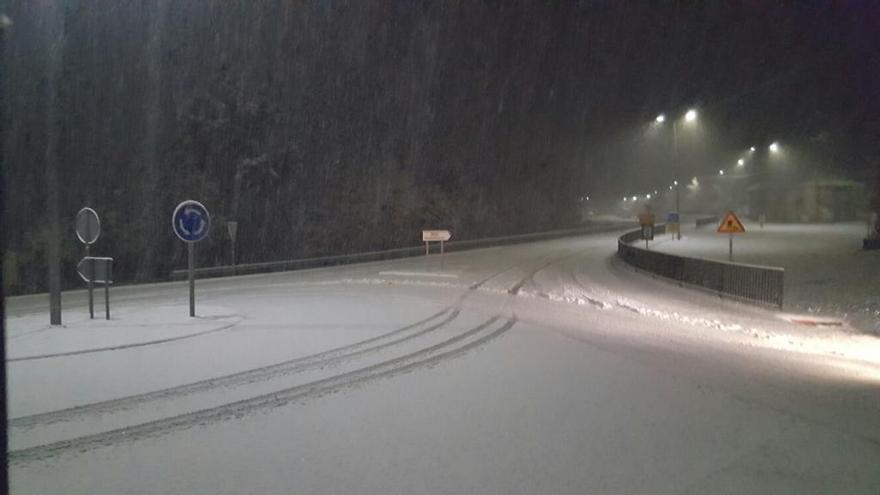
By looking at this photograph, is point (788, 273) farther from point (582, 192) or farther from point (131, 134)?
point (582, 192)

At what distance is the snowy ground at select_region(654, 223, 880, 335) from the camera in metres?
17.2

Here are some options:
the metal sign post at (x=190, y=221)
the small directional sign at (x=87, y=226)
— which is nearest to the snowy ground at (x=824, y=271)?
the metal sign post at (x=190, y=221)

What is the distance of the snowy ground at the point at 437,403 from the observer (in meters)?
5.47

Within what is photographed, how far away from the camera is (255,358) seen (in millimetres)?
10211

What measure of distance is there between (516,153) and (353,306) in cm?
4997

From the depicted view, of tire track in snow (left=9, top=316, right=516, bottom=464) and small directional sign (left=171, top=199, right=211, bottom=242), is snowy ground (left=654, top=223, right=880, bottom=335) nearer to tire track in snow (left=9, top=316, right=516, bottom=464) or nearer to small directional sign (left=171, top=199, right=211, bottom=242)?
tire track in snow (left=9, top=316, right=516, bottom=464)

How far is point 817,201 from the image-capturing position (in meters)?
71.9

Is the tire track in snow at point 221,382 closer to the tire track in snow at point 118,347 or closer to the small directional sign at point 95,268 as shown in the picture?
the tire track in snow at point 118,347

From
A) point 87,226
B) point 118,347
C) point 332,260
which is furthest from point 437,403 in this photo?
point 332,260

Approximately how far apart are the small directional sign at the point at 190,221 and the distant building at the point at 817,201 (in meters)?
70.0

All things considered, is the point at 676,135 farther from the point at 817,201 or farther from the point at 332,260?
the point at 817,201

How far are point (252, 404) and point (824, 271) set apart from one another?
925 inches

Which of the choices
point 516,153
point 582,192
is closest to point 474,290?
point 516,153

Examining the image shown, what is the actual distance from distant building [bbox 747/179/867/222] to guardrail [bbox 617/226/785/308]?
54276 millimetres
